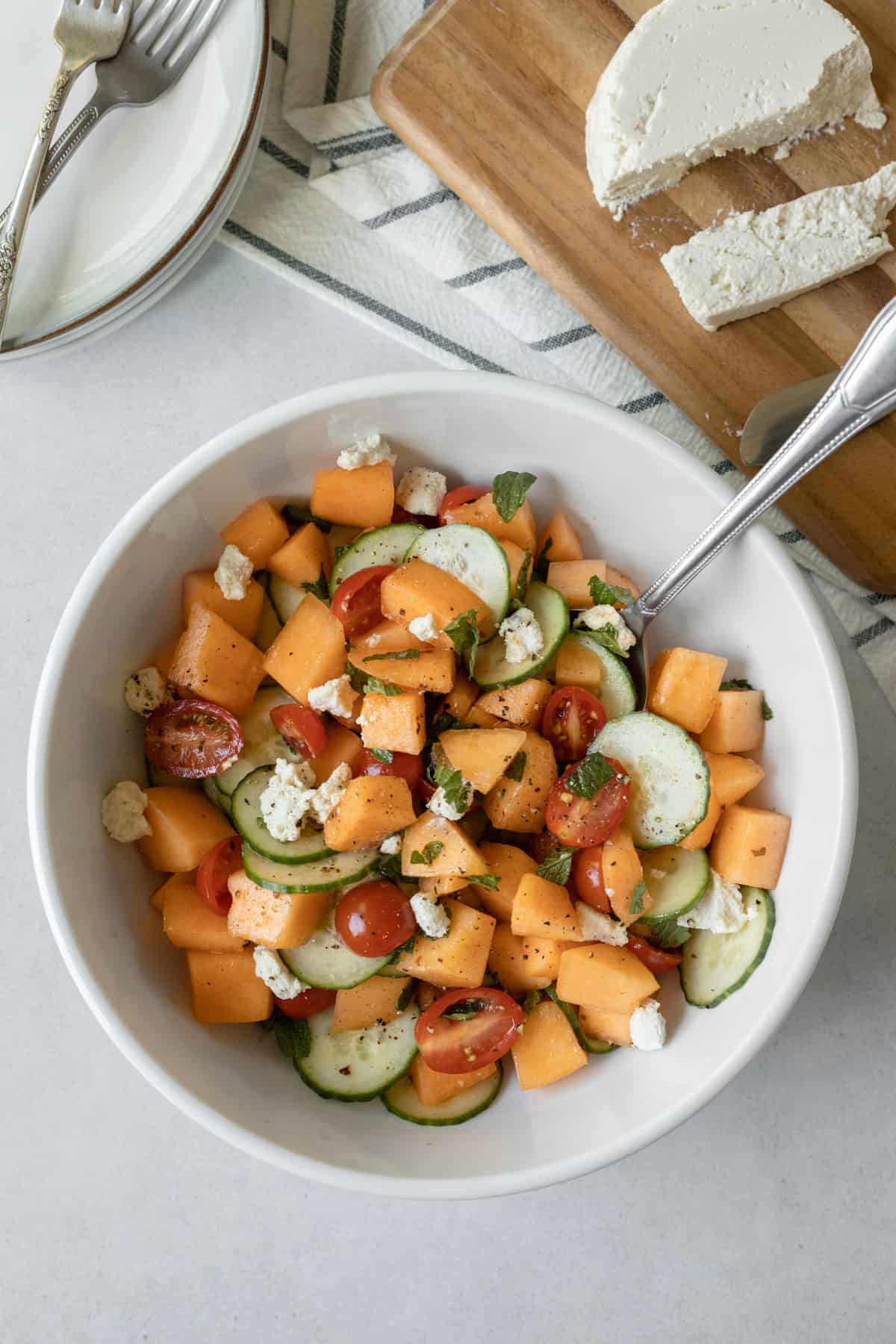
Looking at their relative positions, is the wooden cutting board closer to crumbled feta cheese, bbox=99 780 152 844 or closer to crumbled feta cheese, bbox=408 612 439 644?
crumbled feta cheese, bbox=408 612 439 644

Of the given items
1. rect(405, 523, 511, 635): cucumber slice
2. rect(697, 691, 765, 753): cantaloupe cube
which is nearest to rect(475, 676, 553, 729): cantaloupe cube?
rect(405, 523, 511, 635): cucumber slice

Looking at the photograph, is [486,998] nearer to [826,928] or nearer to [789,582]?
[826,928]

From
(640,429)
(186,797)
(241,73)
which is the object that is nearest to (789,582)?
(640,429)

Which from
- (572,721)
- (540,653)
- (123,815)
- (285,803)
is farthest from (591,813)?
(123,815)

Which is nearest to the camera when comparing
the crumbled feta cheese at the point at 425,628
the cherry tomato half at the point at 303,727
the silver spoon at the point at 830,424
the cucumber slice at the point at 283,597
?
the silver spoon at the point at 830,424

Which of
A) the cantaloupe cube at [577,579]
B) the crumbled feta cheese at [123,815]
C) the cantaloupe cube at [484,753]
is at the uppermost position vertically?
the cantaloupe cube at [577,579]

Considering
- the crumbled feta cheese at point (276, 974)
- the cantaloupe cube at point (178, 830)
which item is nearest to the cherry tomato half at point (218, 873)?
the cantaloupe cube at point (178, 830)

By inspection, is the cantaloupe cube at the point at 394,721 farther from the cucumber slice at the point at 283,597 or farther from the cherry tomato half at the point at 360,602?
the cucumber slice at the point at 283,597
